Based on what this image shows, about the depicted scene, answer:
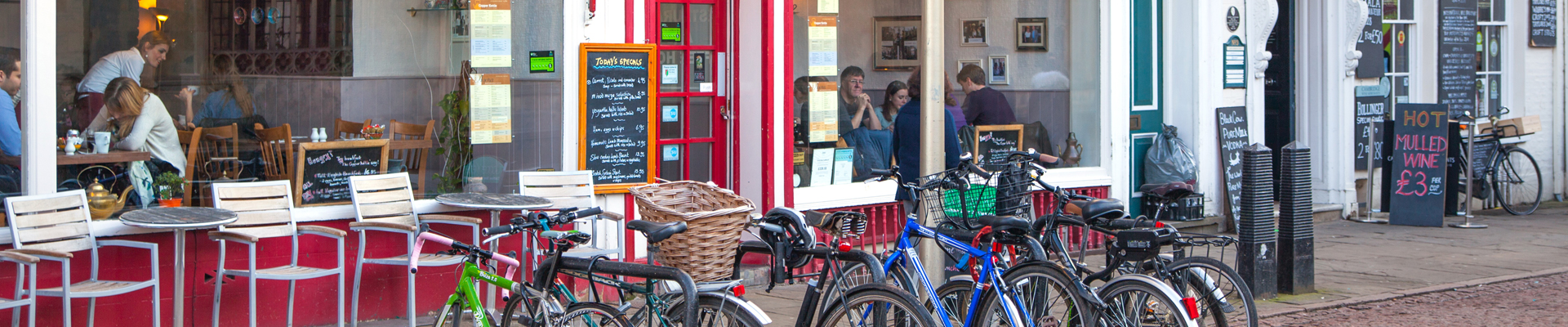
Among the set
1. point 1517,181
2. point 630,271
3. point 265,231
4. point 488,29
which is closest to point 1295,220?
point 630,271

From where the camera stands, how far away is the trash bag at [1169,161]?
9.66 m

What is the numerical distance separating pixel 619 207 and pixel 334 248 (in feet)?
5.04

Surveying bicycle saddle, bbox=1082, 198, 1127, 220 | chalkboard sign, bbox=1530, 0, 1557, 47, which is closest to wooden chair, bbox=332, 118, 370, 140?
bicycle saddle, bbox=1082, 198, 1127, 220

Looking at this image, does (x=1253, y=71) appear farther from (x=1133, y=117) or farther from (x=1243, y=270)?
(x=1243, y=270)

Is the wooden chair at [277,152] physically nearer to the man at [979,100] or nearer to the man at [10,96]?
the man at [10,96]

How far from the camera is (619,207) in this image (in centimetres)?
712

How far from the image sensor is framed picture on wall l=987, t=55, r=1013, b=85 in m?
9.22

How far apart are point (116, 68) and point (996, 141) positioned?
5.57m

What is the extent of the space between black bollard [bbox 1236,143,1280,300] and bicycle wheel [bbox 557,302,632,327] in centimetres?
400

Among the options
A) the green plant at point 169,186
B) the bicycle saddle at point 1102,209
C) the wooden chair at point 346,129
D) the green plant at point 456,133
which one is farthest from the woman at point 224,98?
the bicycle saddle at point 1102,209

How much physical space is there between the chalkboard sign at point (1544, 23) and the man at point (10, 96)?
41.7 feet

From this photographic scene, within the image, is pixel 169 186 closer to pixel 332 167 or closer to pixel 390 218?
pixel 332 167

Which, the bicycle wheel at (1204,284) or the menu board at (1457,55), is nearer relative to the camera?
the bicycle wheel at (1204,284)

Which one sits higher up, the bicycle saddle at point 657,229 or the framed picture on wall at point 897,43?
the framed picture on wall at point 897,43
